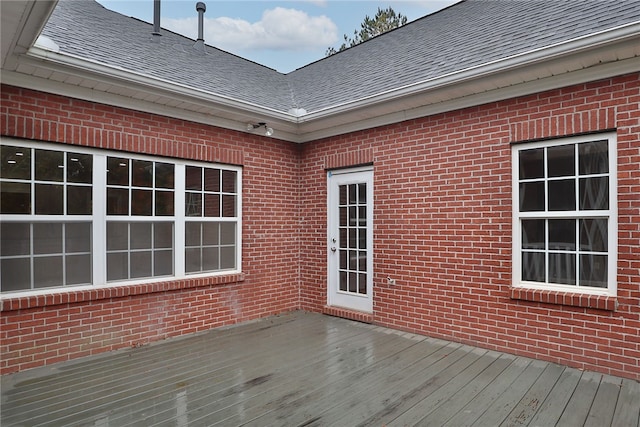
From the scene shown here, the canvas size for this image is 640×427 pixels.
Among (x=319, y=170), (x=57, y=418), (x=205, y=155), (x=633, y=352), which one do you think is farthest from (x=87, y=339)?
(x=633, y=352)

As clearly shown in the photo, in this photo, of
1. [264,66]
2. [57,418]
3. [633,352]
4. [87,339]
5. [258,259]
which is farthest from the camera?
[264,66]

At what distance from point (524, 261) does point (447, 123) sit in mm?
1829

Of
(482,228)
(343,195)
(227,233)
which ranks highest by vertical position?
(343,195)

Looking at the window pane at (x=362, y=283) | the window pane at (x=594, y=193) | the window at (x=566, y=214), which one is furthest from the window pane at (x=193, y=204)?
the window pane at (x=594, y=193)

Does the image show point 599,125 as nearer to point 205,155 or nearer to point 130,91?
point 205,155

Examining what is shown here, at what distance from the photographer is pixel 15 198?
143 inches

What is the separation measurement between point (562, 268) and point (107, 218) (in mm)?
4910

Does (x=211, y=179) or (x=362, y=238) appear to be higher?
(x=211, y=179)

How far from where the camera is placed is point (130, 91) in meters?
4.16

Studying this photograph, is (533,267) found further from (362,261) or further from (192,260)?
(192,260)

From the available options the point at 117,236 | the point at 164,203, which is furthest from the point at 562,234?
the point at 117,236

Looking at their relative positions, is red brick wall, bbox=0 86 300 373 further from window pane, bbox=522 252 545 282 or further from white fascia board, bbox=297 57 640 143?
window pane, bbox=522 252 545 282

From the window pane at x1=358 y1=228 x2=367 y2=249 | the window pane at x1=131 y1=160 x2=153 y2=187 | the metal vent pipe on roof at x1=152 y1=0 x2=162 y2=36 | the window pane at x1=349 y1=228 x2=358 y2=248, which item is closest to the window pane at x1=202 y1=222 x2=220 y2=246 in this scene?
the window pane at x1=131 y1=160 x2=153 y2=187

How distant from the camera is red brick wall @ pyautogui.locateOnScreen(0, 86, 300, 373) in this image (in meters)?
3.65
